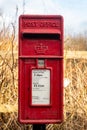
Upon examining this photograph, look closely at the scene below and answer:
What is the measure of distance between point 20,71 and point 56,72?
30cm

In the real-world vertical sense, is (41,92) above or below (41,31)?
below

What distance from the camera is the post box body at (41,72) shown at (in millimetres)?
3807

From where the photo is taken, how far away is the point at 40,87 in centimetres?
383

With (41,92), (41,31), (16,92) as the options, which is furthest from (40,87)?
(16,92)

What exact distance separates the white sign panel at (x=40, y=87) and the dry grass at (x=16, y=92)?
134 cm

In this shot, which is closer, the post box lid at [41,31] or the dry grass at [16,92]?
the post box lid at [41,31]

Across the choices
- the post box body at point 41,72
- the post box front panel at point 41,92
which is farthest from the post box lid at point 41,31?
the post box front panel at point 41,92

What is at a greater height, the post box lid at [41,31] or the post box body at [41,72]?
the post box lid at [41,31]

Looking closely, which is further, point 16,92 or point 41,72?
point 16,92

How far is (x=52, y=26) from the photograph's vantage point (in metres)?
3.85

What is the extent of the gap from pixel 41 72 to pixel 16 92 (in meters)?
1.63

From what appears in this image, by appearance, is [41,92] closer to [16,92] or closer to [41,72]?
[41,72]

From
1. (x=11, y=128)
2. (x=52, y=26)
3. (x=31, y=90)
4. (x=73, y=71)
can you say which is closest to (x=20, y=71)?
(x=31, y=90)

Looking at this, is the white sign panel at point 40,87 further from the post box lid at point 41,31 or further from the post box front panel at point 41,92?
the post box lid at point 41,31
